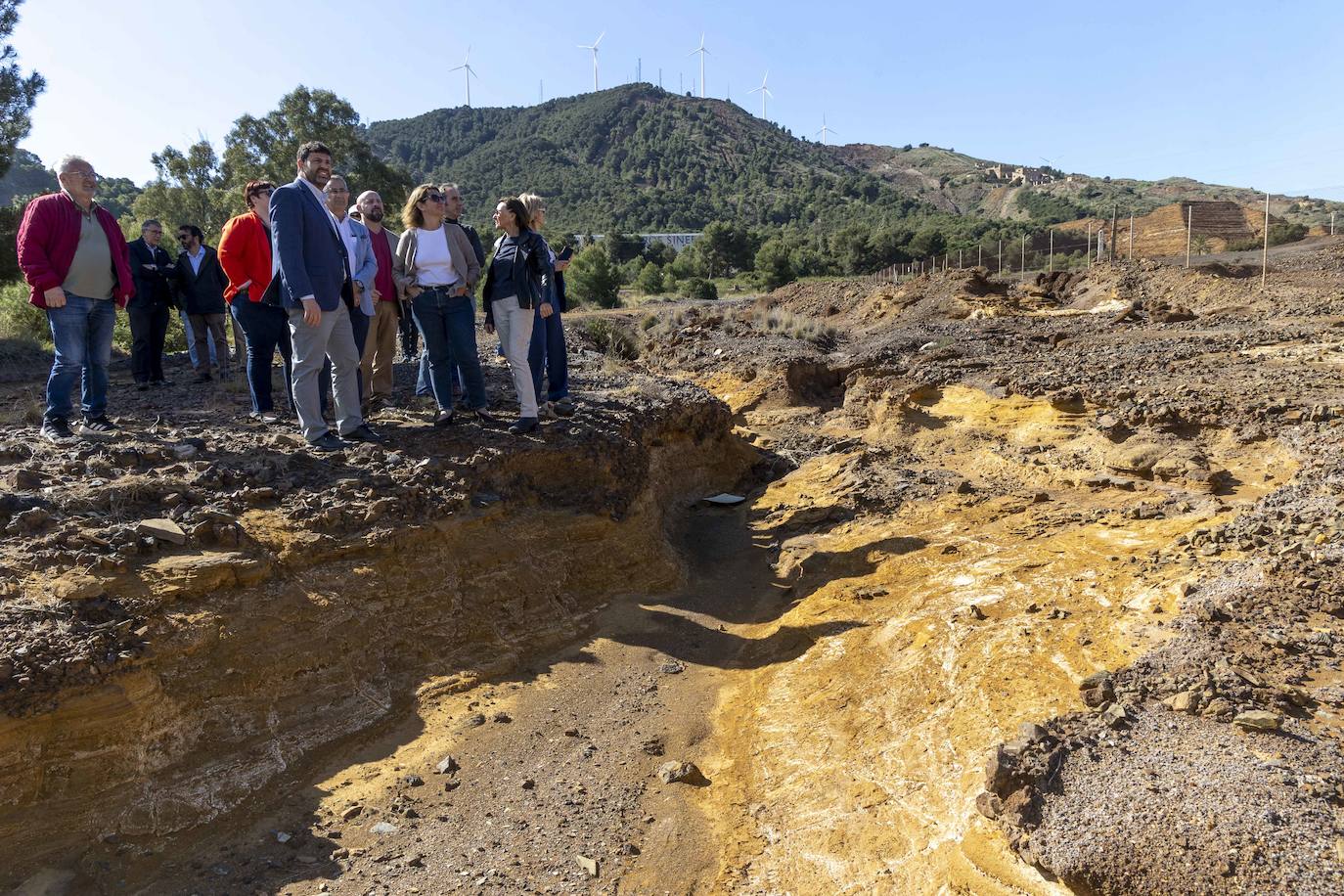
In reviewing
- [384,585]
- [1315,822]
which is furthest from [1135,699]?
[384,585]

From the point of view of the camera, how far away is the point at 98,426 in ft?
19.7

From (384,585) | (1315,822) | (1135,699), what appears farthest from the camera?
(384,585)

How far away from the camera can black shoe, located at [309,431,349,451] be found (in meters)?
5.70

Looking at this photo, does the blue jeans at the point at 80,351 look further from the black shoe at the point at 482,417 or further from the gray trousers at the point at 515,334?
the gray trousers at the point at 515,334

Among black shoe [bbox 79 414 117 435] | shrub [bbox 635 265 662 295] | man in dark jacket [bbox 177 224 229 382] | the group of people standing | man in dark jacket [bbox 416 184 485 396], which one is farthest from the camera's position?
shrub [bbox 635 265 662 295]

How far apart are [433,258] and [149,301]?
4.05 meters

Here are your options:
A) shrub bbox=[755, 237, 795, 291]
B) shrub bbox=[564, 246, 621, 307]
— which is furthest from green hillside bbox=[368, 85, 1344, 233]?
shrub bbox=[564, 246, 621, 307]

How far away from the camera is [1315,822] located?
2.74 metres

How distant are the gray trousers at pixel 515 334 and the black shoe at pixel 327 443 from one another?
1.34 metres

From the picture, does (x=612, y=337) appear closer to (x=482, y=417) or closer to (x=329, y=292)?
(x=482, y=417)

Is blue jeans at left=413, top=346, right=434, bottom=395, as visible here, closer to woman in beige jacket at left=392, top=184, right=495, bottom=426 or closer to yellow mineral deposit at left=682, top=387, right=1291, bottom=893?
woman in beige jacket at left=392, top=184, right=495, bottom=426

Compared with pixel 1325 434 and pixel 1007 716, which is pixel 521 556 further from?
pixel 1325 434

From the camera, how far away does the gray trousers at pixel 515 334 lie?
6.32 m

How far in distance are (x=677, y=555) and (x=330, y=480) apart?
281cm
